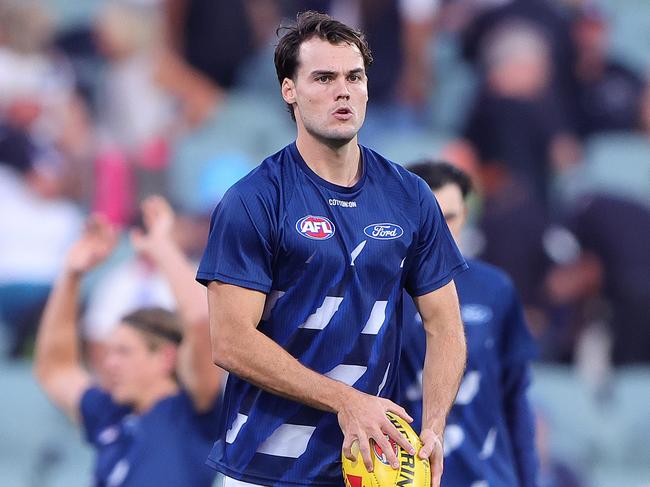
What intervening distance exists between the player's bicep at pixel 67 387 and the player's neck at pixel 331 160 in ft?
8.47

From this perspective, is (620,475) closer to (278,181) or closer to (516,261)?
(516,261)

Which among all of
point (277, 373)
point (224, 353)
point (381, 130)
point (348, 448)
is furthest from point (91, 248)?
point (381, 130)

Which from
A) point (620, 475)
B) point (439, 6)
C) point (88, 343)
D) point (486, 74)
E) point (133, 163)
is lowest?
point (620, 475)

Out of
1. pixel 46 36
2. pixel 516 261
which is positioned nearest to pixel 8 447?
pixel 46 36

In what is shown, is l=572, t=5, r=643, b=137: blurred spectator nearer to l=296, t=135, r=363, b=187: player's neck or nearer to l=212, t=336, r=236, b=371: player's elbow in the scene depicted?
l=296, t=135, r=363, b=187: player's neck

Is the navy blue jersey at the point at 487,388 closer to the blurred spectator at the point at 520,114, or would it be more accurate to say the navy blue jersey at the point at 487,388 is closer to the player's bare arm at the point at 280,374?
the player's bare arm at the point at 280,374

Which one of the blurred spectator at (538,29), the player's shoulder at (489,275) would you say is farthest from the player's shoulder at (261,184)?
the blurred spectator at (538,29)

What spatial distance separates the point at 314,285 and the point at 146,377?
7.27 feet

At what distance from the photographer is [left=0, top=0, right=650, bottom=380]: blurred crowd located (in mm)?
8711

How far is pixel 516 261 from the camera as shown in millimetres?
8711

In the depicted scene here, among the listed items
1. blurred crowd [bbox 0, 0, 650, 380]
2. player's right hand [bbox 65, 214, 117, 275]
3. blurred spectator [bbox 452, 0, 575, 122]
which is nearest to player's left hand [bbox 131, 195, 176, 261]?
player's right hand [bbox 65, 214, 117, 275]

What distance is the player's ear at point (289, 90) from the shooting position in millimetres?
3312

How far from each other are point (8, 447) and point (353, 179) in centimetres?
581

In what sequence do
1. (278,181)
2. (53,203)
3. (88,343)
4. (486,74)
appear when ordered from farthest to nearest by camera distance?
(486,74)
(53,203)
(88,343)
(278,181)
